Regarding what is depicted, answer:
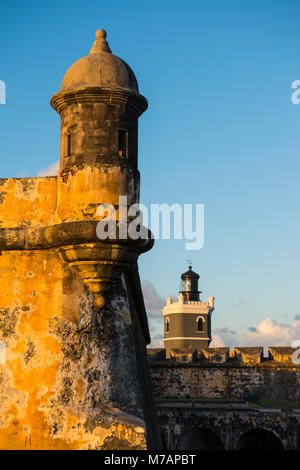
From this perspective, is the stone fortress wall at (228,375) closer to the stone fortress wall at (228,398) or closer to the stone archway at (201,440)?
the stone fortress wall at (228,398)

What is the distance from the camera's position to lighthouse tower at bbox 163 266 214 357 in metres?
59.5

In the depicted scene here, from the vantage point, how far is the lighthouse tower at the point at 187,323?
59.5 meters

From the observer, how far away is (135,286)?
9031 millimetres

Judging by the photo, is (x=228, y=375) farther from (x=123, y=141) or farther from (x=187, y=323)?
(x=187, y=323)

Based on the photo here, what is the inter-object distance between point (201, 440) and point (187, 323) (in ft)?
102

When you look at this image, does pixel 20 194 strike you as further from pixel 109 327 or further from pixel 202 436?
pixel 202 436

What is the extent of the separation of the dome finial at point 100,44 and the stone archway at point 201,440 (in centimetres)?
2173

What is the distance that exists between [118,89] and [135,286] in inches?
105

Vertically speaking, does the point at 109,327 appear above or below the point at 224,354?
below

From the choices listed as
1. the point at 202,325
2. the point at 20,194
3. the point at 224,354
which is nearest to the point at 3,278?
the point at 20,194

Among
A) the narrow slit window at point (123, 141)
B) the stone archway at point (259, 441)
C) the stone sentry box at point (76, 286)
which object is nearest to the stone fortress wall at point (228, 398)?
the stone archway at point (259, 441)

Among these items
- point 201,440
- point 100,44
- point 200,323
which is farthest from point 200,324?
point 100,44

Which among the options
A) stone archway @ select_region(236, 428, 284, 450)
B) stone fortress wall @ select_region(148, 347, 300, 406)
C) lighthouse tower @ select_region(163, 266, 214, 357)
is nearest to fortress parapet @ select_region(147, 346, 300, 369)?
stone fortress wall @ select_region(148, 347, 300, 406)
